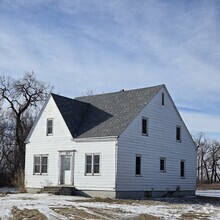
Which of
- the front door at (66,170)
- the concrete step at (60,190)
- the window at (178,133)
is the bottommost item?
the concrete step at (60,190)

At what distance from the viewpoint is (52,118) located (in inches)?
1415

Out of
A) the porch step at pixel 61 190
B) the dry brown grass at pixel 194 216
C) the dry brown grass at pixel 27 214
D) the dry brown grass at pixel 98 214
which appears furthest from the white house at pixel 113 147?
the dry brown grass at pixel 27 214

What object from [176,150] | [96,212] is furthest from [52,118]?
[96,212]

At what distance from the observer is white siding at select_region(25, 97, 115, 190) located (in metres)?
31.8

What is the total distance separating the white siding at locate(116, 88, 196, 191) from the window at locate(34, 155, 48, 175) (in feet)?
22.8

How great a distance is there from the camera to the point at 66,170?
34219 mm

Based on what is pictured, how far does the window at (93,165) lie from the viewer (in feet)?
107

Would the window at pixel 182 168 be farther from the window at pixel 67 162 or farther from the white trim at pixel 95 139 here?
the window at pixel 67 162

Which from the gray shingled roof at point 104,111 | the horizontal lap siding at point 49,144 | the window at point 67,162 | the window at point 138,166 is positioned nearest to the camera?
the window at point 138,166

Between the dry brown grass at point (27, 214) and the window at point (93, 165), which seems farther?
the window at point (93, 165)

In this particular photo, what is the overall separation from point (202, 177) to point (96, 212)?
276 feet

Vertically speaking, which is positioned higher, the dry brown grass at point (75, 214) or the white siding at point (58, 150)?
the white siding at point (58, 150)

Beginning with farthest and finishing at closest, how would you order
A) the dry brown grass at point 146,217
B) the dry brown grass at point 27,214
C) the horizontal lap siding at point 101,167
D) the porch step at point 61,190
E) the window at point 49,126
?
the window at point 49,126 → the porch step at point 61,190 → the horizontal lap siding at point 101,167 → the dry brown grass at point 146,217 → the dry brown grass at point 27,214

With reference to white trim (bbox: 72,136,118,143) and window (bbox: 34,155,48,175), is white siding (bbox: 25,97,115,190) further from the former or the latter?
window (bbox: 34,155,48,175)
